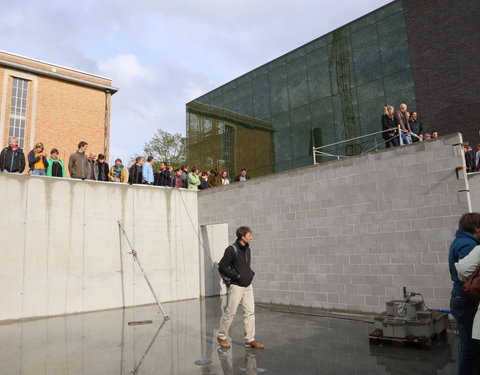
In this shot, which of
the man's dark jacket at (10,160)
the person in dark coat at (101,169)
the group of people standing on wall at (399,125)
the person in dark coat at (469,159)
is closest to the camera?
the group of people standing on wall at (399,125)

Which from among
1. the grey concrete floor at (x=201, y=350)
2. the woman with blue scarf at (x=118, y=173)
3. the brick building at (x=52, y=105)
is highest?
the brick building at (x=52, y=105)

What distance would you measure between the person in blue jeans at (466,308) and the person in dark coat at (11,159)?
9.78 m

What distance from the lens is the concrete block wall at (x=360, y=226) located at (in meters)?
7.04

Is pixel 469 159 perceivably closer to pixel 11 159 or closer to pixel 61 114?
pixel 11 159

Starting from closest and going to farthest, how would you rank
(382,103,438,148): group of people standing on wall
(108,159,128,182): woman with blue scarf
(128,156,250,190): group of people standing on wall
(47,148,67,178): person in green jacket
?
1. (382,103,438,148): group of people standing on wall
2. (47,148,67,178): person in green jacket
3. (108,159,128,182): woman with blue scarf
4. (128,156,250,190): group of people standing on wall

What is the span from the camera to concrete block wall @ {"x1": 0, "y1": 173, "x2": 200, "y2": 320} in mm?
8883

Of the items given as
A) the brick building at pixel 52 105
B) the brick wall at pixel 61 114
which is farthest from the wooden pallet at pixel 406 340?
the brick building at pixel 52 105

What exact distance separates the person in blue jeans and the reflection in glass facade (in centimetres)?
1266

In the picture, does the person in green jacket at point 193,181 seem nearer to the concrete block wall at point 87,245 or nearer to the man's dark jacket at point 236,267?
the concrete block wall at point 87,245

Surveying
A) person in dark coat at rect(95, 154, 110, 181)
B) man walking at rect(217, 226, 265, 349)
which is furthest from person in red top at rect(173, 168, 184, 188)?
man walking at rect(217, 226, 265, 349)

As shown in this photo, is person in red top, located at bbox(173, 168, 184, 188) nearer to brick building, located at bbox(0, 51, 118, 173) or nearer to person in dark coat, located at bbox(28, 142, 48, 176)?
person in dark coat, located at bbox(28, 142, 48, 176)

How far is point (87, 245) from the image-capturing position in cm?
993

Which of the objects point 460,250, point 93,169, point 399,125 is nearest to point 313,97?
point 399,125

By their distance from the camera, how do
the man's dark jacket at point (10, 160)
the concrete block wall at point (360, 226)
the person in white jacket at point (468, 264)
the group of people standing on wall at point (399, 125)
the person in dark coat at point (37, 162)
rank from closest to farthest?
the person in white jacket at point (468, 264) < the concrete block wall at point (360, 226) < the group of people standing on wall at point (399, 125) < the man's dark jacket at point (10, 160) < the person in dark coat at point (37, 162)
